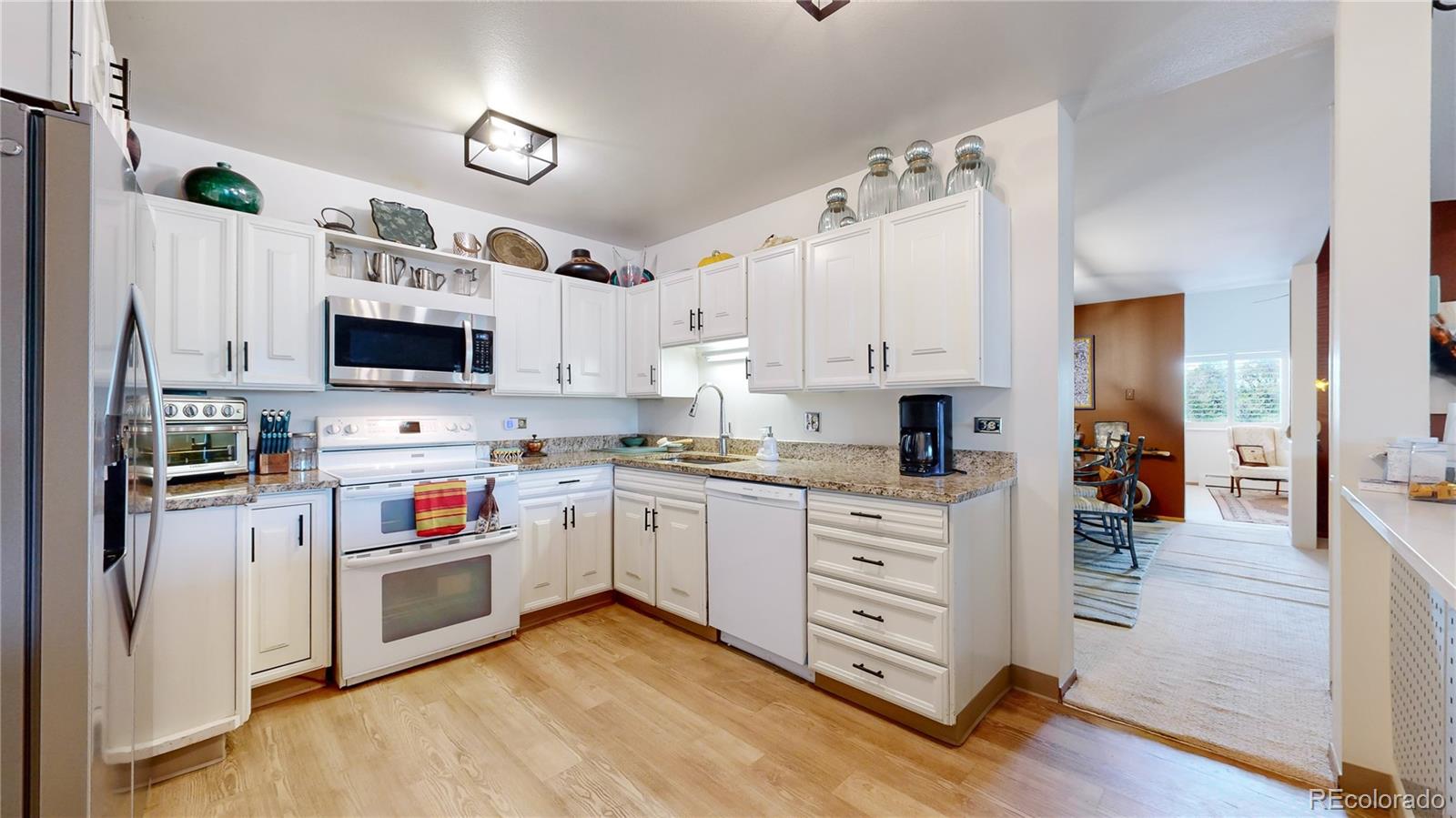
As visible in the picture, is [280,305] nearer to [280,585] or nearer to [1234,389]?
[280,585]

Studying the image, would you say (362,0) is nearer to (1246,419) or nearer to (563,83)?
(563,83)

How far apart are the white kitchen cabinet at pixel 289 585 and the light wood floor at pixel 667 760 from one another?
20cm

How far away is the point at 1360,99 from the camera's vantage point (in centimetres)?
169

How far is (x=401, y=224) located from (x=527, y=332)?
89 centimetres

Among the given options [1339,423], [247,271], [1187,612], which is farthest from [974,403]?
[247,271]

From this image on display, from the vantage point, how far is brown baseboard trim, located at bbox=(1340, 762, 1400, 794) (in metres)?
1.65

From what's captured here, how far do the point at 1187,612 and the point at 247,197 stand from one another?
549cm

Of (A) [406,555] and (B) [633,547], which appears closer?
(A) [406,555]

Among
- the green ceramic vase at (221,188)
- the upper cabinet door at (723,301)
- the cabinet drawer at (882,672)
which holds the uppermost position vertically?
the green ceramic vase at (221,188)

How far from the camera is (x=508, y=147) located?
2605mm

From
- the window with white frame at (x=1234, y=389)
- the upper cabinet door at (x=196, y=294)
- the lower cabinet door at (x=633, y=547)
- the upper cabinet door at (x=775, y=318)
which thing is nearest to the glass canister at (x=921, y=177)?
the upper cabinet door at (x=775, y=318)

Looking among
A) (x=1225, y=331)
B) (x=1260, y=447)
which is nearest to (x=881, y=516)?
(x=1260, y=447)

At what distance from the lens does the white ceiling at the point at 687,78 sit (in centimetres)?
183

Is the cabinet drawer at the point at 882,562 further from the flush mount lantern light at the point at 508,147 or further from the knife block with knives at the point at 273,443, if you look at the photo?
the knife block with knives at the point at 273,443
